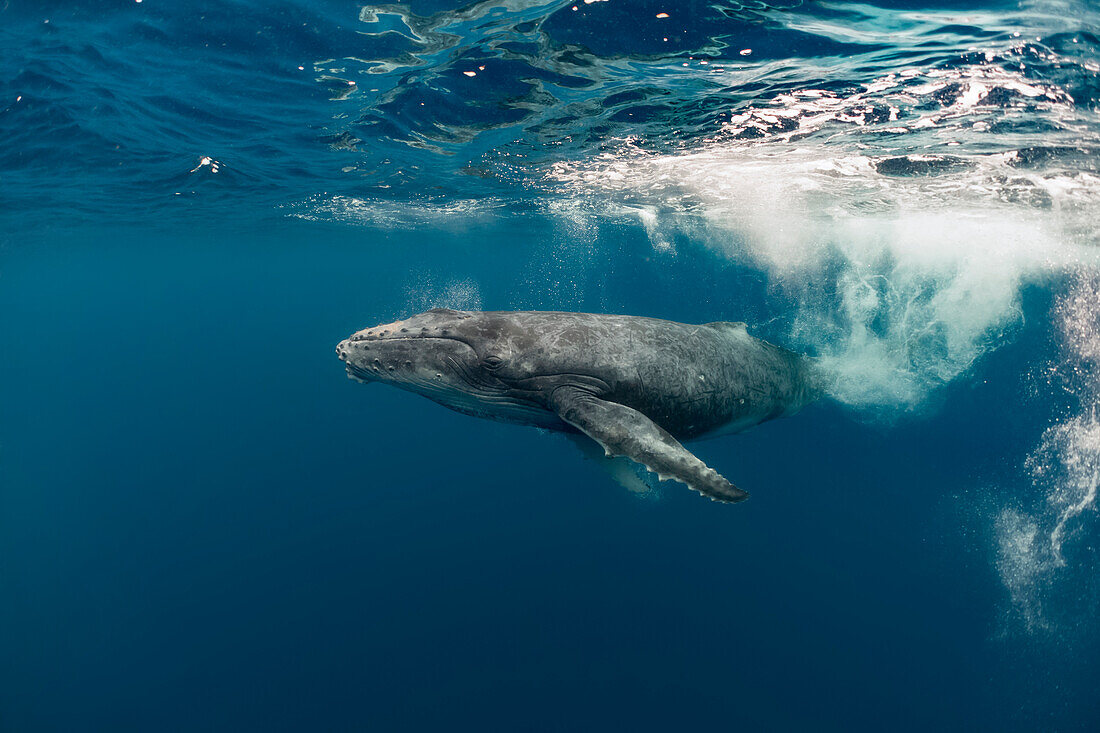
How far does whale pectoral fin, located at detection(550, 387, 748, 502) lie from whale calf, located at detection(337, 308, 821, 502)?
2 centimetres

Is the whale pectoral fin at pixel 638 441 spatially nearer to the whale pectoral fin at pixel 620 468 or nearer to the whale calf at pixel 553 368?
the whale calf at pixel 553 368

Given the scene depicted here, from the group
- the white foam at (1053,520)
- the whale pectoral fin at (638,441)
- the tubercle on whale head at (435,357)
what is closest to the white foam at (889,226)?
the white foam at (1053,520)

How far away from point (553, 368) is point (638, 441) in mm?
1521

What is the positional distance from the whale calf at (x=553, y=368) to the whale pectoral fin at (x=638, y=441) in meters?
0.02

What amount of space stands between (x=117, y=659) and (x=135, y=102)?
1984 centimetres

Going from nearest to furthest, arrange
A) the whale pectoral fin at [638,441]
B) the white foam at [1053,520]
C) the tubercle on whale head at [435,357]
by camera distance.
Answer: the whale pectoral fin at [638,441] → the tubercle on whale head at [435,357] → the white foam at [1053,520]

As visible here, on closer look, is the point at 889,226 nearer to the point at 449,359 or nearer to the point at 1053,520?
the point at 1053,520

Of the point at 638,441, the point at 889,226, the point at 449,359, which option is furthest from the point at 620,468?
the point at 889,226

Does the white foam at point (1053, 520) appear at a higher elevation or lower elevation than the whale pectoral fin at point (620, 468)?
lower

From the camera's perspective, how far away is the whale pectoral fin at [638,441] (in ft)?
15.6

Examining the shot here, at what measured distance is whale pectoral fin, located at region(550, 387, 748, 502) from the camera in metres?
4.76

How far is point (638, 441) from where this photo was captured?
5164mm

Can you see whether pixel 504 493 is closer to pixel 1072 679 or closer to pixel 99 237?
pixel 1072 679

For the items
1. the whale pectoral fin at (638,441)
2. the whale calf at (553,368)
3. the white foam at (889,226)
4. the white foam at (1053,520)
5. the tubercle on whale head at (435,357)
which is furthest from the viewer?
the white foam at (889,226)
